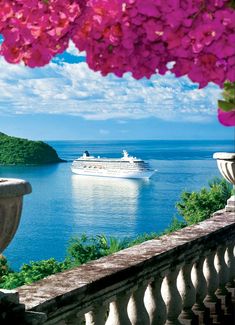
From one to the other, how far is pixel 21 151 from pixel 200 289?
120 metres

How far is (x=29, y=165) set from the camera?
415 feet

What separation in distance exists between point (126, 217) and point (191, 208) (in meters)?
77.3

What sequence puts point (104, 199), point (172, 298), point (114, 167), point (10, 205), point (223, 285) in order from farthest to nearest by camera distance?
point (104, 199) → point (114, 167) → point (223, 285) → point (172, 298) → point (10, 205)

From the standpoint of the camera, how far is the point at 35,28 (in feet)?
5.30

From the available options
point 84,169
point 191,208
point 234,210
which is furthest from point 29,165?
point 234,210

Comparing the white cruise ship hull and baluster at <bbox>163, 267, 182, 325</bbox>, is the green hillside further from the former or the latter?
baluster at <bbox>163, 267, 182, 325</bbox>

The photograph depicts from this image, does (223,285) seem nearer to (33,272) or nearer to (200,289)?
(200,289)

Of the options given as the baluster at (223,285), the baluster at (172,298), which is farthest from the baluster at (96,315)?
the baluster at (223,285)

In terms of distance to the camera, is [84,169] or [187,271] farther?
[84,169]

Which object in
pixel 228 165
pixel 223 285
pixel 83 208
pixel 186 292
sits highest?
pixel 228 165

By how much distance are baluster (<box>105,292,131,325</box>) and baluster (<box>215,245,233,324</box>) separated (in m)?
1.53

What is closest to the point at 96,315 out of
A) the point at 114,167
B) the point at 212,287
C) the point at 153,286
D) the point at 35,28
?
the point at 153,286

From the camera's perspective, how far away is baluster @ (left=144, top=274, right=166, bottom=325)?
14.6 ft

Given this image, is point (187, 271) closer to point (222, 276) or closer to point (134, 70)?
point (222, 276)
